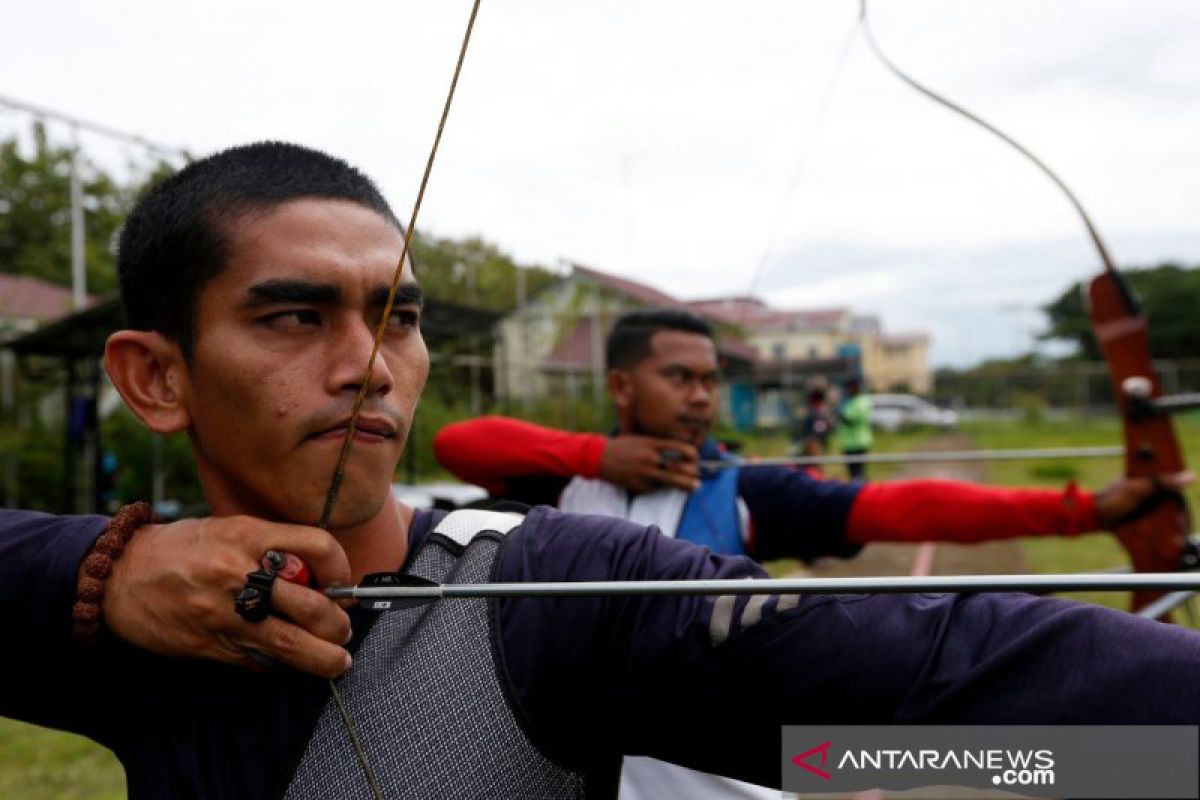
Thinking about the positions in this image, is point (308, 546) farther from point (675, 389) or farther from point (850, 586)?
point (675, 389)

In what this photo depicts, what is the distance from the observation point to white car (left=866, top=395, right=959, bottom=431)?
3325 centimetres

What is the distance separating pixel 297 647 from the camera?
841 millimetres

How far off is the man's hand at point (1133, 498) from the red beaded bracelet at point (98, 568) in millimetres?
2137

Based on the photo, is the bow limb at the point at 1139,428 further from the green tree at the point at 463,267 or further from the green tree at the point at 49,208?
the green tree at the point at 49,208

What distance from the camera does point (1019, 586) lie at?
62cm

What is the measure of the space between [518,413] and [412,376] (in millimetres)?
9720

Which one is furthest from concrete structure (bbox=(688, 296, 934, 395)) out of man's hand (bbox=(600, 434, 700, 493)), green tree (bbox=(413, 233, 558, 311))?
green tree (bbox=(413, 233, 558, 311))

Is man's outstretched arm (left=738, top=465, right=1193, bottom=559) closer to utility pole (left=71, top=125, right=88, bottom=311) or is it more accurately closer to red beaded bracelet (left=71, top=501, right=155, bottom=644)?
red beaded bracelet (left=71, top=501, right=155, bottom=644)

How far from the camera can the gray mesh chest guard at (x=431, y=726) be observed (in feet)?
2.92

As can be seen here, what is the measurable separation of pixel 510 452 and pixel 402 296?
176 cm

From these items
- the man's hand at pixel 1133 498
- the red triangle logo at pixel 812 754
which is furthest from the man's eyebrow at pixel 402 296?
the man's hand at pixel 1133 498

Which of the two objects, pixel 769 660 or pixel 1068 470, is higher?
pixel 769 660

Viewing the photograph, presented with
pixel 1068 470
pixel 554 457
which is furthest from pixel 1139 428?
pixel 1068 470

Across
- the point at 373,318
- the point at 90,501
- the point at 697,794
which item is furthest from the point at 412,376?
the point at 90,501
